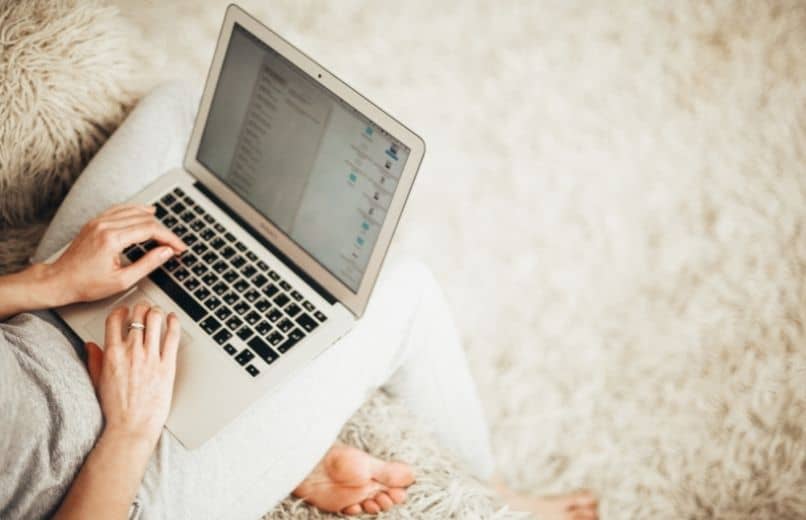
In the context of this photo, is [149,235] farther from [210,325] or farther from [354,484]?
[354,484]

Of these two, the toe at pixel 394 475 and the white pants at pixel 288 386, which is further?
the toe at pixel 394 475

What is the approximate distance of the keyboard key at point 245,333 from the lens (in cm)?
85

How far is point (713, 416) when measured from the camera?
1304 millimetres

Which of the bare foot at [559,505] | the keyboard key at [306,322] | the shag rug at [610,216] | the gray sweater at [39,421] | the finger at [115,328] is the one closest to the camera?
the gray sweater at [39,421]

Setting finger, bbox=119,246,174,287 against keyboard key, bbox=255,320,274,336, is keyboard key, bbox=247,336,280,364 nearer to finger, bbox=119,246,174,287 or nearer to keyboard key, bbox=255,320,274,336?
keyboard key, bbox=255,320,274,336

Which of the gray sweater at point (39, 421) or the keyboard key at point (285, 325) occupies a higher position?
the keyboard key at point (285, 325)

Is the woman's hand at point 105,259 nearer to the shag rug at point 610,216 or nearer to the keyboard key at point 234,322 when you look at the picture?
the keyboard key at point 234,322

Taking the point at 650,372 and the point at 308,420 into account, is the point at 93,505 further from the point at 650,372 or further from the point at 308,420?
the point at 650,372

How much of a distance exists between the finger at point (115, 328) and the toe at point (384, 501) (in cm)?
41

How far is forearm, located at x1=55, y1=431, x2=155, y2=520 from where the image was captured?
0.67 meters

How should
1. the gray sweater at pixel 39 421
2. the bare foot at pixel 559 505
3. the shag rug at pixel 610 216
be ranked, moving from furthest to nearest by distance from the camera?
the shag rug at pixel 610 216 < the bare foot at pixel 559 505 < the gray sweater at pixel 39 421

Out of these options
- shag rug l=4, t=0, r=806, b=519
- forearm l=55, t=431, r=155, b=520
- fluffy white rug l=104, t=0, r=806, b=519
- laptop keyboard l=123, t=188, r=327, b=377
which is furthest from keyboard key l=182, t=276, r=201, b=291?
fluffy white rug l=104, t=0, r=806, b=519

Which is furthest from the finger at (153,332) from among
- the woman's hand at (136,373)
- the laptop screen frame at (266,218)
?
the laptop screen frame at (266,218)

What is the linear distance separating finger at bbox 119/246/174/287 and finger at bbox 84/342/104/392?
9 centimetres
